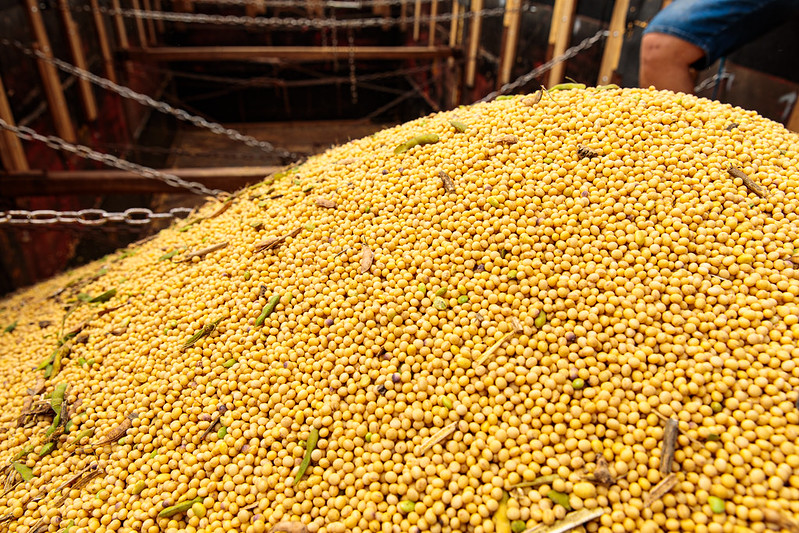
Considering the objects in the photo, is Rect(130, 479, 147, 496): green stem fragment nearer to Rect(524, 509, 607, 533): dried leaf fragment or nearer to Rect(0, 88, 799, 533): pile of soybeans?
Rect(0, 88, 799, 533): pile of soybeans

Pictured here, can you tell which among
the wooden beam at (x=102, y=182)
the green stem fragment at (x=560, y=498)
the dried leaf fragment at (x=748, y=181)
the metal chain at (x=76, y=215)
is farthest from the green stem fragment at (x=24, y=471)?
the dried leaf fragment at (x=748, y=181)

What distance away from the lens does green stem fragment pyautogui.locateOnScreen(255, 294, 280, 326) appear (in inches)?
64.2

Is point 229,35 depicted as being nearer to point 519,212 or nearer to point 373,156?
point 373,156

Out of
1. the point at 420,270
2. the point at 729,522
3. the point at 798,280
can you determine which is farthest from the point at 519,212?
the point at 729,522

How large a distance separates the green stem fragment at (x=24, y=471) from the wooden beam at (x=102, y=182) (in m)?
1.92

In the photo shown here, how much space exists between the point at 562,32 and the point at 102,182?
11.9 feet

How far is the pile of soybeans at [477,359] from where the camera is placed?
1145mm

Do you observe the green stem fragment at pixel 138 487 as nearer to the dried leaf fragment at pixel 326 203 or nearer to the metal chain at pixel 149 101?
the dried leaf fragment at pixel 326 203

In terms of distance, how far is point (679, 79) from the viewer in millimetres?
2701

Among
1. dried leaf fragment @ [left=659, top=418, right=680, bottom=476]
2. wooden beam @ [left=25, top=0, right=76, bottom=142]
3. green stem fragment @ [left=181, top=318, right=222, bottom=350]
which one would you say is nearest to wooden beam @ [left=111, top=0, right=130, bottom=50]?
wooden beam @ [left=25, top=0, right=76, bottom=142]

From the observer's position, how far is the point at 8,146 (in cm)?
363

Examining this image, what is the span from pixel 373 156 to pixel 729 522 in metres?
1.67

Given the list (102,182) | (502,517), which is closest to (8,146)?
(102,182)

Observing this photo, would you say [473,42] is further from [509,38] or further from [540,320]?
[540,320]
